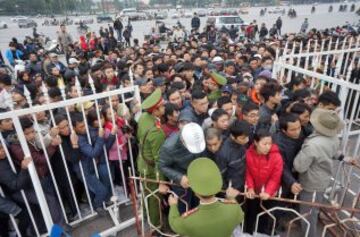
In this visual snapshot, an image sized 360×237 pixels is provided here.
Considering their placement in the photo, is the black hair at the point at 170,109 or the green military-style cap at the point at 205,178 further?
the black hair at the point at 170,109

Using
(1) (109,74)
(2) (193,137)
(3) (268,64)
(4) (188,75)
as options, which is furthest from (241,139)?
(3) (268,64)

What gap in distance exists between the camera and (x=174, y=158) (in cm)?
282

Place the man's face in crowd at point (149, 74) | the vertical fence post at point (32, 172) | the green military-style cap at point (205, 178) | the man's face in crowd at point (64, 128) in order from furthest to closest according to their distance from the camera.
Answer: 1. the man's face in crowd at point (149, 74)
2. the man's face in crowd at point (64, 128)
3. the vertical fence post at point (32, 172)
4. the green military-style cap at point (205, 178)

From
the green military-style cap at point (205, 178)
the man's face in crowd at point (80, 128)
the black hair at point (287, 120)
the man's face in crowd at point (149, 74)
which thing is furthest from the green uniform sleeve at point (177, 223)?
the man's face in crowd at point (149, 74)

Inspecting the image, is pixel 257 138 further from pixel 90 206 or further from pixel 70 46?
pixel 70 46

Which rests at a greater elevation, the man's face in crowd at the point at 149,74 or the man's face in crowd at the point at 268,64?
the man's face in crowd at the point at 149,74

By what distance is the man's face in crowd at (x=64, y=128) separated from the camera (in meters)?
3.21

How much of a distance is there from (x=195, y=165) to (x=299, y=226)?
7.46 ft

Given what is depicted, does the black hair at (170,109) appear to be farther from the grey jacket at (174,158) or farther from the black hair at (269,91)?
the black hair at (269,91)

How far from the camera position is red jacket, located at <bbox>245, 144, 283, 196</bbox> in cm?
281

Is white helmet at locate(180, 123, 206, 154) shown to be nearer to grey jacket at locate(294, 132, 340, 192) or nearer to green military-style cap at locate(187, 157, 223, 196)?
green military-style cap at locate(187, 157, 223, 196)

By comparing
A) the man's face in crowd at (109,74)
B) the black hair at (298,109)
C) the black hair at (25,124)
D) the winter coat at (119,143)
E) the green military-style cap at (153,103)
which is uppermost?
the green military-style cap at (153,103)

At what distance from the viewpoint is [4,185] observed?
296 cm

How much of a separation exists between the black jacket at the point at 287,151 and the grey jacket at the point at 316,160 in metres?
0.12
